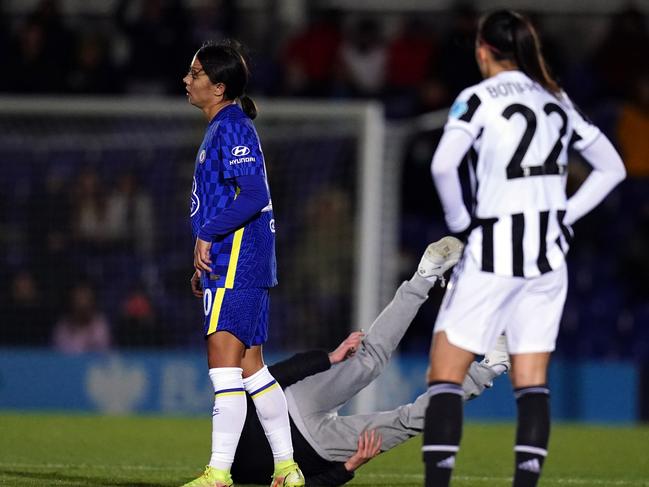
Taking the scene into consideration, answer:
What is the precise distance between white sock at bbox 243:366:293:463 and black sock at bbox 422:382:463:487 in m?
1.12

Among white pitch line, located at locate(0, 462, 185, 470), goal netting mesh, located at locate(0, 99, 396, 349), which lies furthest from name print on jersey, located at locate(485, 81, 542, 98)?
goal netting mesh, located at locate(0, 99, 396, 349)

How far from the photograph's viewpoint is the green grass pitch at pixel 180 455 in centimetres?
618

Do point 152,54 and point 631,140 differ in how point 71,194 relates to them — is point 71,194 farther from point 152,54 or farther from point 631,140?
point 631,140

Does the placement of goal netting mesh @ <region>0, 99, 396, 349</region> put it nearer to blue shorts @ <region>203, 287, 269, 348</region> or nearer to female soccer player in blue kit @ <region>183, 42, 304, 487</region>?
female soccer player in blue kit @ <region>183, 42, 304, 487</region>

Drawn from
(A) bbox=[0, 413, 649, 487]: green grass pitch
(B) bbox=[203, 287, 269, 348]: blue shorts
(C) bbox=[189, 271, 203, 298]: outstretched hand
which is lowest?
(A) bbox=[0, 413, 649, 487]: green grass pitch

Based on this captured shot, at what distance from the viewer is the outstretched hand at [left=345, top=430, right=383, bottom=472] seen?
5406 millimetres

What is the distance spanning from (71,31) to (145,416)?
460 centimetres

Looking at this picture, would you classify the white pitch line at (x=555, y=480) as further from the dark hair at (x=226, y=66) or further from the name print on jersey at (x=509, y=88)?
the name print on jersey at (x=509, y=88)

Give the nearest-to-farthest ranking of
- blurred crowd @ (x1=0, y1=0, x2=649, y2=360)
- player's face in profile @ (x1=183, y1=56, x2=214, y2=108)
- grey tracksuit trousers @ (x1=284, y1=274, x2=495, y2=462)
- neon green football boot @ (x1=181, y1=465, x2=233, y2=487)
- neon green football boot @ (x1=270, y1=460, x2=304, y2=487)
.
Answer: neon green football boot @ (x1=181, y1=465, x2=233, y2=487), neon green football boot @ (x1=270, y1=460, x2=304, y2=487), player's face in profile @ (x1=183, y1=56, x2=214, y2=108), grey tracksuit trousers @ (x1=284, y1=274, x2=495, y2=462), blurred crowd @ (x1=0, y1=0, x2=649, y2=360)

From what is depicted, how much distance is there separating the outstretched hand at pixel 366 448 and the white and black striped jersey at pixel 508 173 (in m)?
1.36

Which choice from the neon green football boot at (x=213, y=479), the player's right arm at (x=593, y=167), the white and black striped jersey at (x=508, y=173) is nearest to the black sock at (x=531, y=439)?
the white and black striped jersey at (x=508, y=173)

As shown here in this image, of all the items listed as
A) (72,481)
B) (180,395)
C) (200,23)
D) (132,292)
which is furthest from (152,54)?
(72,481)

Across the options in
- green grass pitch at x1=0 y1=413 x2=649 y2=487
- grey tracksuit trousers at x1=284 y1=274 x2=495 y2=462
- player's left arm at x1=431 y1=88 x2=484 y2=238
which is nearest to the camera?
player's left arm at x1=431 y1=88 x2=484 y2=238

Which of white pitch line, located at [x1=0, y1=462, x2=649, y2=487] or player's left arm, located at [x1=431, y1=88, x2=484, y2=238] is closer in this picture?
player's left arm, located at [x1=431, y1=88, x2=484, y2=238]
